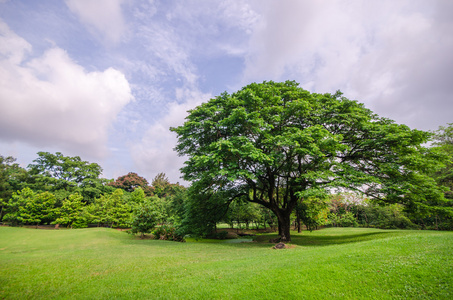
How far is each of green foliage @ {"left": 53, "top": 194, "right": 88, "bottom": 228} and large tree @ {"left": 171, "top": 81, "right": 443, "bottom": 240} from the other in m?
24.7

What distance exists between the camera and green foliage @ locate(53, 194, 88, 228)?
95.2 feet

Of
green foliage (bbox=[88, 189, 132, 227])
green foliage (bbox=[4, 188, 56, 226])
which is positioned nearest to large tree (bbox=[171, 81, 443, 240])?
green foliage (bbox=[88, 189, 132, 227])

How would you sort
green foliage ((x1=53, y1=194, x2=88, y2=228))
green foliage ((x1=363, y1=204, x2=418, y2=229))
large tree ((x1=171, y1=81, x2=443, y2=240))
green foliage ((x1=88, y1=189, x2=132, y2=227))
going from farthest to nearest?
green foliage ((x1=88, y1=189, x2=132, y2=227)), green foliage ((x1=53, y1=194, x2=88, y2=228)), green foliage ((x1=363, y1=204, x2=418, y2=229)), large tree ((x1=171, y1=81, x2=443, y2=240))

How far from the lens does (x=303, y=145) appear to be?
1220 cm

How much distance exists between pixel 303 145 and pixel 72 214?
34853mm

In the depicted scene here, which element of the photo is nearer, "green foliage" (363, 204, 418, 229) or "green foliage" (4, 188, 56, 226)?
"green foliage" (363, 204, 418, 229)

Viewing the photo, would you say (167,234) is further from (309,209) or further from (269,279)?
(269,279)

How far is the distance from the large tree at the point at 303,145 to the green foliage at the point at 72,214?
2466 centimetres

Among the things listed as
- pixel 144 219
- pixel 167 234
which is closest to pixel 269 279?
pixel 167 234

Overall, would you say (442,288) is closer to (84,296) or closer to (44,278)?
(84,296)

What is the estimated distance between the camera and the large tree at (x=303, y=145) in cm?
1201

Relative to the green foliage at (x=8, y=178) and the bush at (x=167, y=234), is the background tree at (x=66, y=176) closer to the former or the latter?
the green foliage at (x=8, y=178)

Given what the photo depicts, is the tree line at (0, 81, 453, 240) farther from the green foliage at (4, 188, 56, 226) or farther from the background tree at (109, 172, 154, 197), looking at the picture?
the background tree at (109, 172, 154, 197)

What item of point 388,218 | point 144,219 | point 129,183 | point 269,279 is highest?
point 129,183
